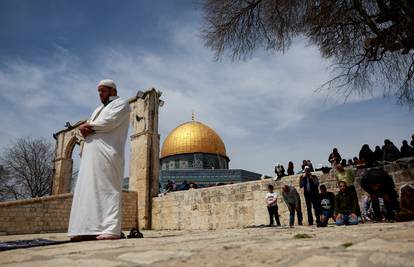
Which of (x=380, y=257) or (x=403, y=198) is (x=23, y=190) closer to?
(x=403, y=198)

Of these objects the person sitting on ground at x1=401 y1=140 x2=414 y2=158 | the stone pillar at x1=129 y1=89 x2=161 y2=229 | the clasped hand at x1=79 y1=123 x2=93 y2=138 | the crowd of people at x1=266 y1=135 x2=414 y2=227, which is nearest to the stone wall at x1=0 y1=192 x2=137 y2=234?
the stone pillar at x1=129 y1=89 x2=161 y2=229

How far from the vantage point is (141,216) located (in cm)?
1322

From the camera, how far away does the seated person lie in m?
6.32

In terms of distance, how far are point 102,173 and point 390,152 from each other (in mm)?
7264

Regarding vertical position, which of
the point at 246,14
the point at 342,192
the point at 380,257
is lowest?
the point at 380,257

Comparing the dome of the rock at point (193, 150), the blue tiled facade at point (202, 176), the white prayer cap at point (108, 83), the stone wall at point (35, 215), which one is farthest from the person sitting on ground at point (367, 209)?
the dome of the rock at point (193, 150)

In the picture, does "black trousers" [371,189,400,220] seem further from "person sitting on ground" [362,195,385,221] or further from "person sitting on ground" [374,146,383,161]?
"person sitting on ground" [374,146,383,161]

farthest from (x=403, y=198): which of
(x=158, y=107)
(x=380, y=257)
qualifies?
(x=158, y=107)

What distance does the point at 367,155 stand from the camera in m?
7.75

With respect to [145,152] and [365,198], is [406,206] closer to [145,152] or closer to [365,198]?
[365,198]

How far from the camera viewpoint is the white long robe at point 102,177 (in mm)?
3750

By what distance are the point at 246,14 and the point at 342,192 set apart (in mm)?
5214

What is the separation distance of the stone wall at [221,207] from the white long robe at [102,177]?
20.1 feet

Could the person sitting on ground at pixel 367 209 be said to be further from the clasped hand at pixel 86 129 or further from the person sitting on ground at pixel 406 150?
the clasped hand at pixel 86 129
